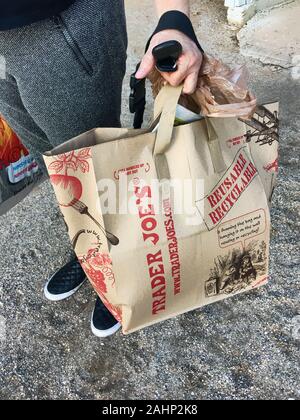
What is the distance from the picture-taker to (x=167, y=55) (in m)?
1.10

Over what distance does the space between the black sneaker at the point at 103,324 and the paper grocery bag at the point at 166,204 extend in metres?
0.36

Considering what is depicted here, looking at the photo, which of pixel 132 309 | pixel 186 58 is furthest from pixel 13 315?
pixel 186 58

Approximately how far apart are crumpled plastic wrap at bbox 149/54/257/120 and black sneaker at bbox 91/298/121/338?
2.82 ft

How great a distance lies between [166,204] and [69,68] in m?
0.43

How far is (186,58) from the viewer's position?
1.13 metres

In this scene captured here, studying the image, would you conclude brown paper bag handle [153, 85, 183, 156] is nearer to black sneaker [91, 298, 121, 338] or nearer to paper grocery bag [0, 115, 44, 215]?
black sneaker [91, 298, 121, 338]

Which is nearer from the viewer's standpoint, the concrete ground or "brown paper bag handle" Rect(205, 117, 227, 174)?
"brown paper bag handle" Rect(205, 117, 227, 174)

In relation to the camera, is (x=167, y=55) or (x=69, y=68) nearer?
(x=167, y=55)

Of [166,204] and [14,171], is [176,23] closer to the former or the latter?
[166,204]

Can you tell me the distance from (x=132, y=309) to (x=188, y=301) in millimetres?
183

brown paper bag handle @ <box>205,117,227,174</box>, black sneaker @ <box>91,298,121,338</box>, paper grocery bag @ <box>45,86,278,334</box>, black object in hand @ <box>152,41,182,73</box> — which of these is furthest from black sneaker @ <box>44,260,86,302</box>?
black object in hand @ <box>152,41,182,73</box>

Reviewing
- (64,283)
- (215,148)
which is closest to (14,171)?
(64,283)

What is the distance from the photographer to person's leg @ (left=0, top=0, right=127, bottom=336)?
4.00 ft

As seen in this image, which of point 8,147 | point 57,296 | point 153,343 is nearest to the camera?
point 153,343
